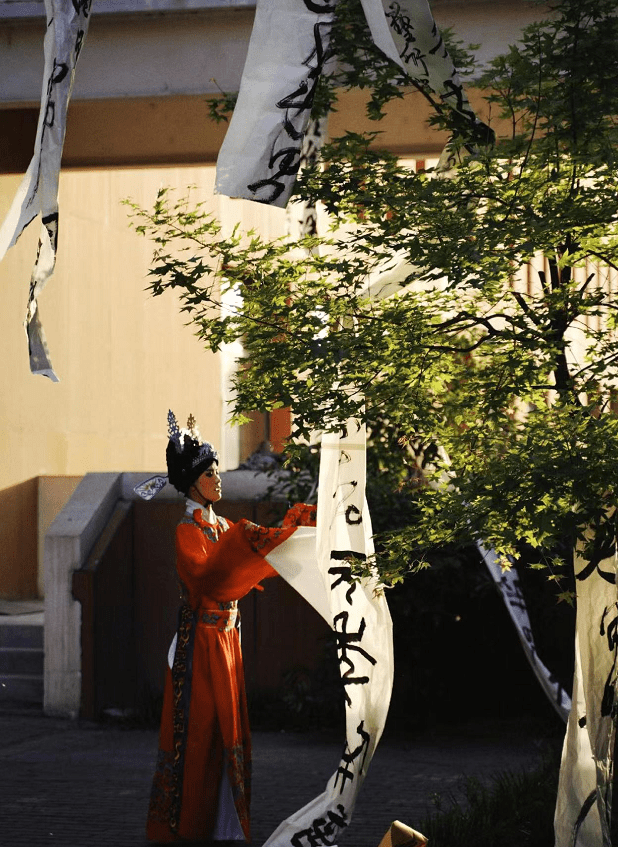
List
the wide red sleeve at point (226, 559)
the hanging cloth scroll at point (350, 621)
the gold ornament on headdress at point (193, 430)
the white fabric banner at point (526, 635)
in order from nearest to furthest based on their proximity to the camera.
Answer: the hanging cloth scroll at point (350, 621) → the white fabric banner at point (526, 635) → the wide red sleeve at point (226, 559) → the gold ornament on headdress at point (193, 430)

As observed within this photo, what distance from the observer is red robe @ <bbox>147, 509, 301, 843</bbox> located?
6027 millimetres

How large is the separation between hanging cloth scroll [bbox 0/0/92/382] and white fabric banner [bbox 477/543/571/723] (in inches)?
86.8

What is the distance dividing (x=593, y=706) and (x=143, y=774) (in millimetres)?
3789

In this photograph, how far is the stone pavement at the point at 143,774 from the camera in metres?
6.37

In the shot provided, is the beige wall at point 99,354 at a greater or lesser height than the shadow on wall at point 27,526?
greater

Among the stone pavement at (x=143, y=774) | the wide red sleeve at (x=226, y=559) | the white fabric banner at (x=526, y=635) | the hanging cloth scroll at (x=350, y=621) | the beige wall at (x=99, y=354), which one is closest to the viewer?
the hanging cloth scroll at (x=350, y=621)

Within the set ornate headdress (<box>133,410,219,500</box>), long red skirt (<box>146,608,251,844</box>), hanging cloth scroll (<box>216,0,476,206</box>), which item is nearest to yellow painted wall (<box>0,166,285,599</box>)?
ornate headdress (<box>133,410,219,500</box>)

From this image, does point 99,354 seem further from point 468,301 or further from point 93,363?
point 468,301

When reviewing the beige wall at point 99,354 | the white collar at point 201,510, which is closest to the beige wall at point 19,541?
the beige wall at point 99,354

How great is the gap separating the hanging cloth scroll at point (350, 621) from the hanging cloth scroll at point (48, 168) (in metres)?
1.18

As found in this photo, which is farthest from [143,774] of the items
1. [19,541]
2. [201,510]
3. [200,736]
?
[19,541]

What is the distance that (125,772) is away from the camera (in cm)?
783

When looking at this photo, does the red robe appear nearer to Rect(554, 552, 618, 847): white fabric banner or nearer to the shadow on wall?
Rect(554, 552, 618, 847): white fabric banner

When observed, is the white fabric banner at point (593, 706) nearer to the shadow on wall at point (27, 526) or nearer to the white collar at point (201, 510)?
the white collar at point (201, 510)
